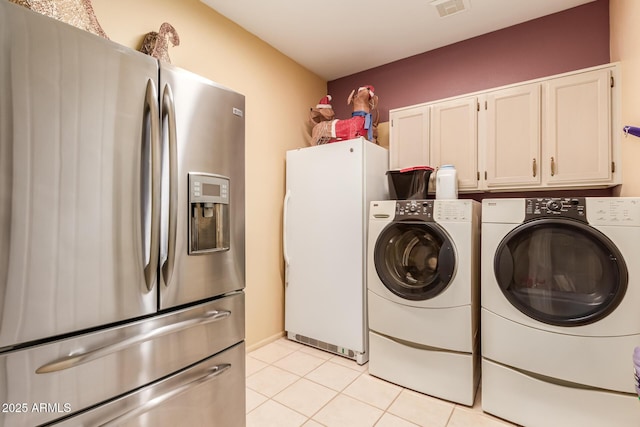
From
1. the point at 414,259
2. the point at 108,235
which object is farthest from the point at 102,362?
the point at 414,259

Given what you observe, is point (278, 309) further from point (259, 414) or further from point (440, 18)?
Result: point (440, 18)

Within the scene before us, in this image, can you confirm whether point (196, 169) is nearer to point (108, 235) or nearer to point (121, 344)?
point (108, 235)

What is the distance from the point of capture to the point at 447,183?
7.50ft

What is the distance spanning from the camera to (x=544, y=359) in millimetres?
1625

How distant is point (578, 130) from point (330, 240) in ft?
6.23

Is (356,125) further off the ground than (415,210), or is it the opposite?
(356,125)

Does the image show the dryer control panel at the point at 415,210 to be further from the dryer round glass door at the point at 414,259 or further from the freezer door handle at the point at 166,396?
the freezer door handle at the point at 166,396

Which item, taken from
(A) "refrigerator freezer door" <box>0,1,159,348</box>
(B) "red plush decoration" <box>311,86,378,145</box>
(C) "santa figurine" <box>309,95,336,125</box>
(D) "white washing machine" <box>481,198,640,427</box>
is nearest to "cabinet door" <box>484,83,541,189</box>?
(D) "white washing machine" <box>481,198,640,427</box>

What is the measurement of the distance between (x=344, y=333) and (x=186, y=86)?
2.07 meters

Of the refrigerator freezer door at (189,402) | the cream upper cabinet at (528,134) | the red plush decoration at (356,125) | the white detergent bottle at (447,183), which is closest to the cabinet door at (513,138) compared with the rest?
the cream upper cabinet at (528,134)

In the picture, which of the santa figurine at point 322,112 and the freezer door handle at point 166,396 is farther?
the santa figurine at point 322,112

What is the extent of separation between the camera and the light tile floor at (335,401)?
173cm

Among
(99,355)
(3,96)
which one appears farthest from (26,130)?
(99,355)

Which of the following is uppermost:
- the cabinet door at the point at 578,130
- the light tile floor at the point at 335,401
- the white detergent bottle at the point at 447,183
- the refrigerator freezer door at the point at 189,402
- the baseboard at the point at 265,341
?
the cabinet door at the point at 578,130
